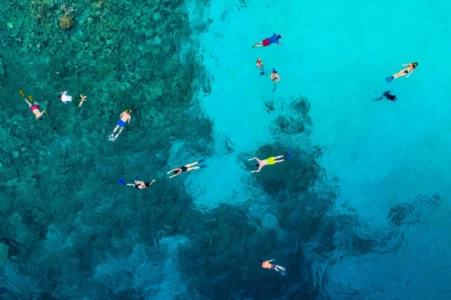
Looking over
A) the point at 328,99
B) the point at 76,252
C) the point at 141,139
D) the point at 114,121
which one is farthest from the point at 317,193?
the point at 76,252

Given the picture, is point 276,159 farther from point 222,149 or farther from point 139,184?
point 139,184

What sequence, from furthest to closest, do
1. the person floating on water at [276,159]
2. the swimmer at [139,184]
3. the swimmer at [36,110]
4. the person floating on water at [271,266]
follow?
the person floating on water at [271,266]
the person floating on water at [276,159]
the swimmer at [139,184]
the swimmer at [36,110]

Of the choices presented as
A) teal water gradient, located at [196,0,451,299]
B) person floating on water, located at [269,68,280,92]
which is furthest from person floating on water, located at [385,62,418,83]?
person floating on water, located at [269,68,280,92]

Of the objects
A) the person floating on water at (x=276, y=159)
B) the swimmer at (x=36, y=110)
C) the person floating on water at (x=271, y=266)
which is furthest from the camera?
the person floating on water at (x=271, y=266)

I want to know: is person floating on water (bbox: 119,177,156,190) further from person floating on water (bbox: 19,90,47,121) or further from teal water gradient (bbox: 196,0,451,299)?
person floating on water (bbox: 19,90,47,121)

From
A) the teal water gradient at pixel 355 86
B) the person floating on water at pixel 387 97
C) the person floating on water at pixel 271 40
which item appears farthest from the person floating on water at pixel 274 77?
the person floating on water at pixel 387 97

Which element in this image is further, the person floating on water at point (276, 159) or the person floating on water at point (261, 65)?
the person floating on water at point (276, 159)

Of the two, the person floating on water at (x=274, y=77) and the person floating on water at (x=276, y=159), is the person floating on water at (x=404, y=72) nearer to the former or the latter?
the person floating on water at (x=274, y=77)

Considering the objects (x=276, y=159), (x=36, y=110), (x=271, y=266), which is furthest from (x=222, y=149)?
(x=36, y=110)

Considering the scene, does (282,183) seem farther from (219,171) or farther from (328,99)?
(328,99)

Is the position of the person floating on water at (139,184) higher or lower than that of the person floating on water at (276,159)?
lower
